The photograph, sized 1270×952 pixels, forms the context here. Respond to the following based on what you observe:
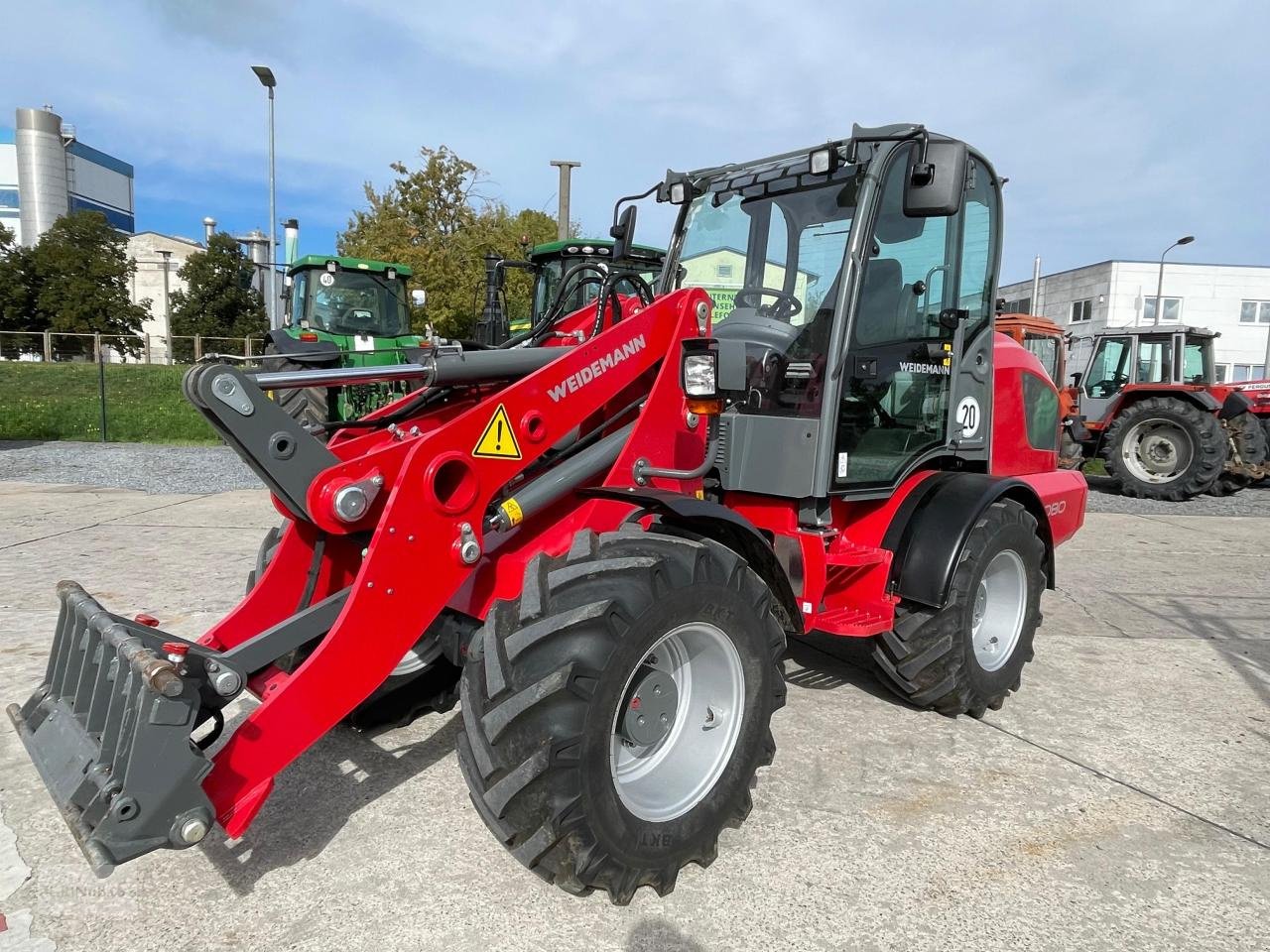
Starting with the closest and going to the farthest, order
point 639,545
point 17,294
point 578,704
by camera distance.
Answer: point 578,704
point 639,545
point 17,294

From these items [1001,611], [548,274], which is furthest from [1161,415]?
[1001,611]

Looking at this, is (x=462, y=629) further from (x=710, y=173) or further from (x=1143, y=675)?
(x=1143, y=675)

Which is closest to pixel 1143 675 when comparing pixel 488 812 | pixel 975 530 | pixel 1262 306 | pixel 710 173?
pixel 975 530

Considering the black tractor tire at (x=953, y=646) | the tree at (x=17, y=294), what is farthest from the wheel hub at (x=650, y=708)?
the tree at (x=17, y=294)

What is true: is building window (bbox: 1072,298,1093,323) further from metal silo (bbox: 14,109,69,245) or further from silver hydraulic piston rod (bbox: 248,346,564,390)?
metal silo (bbox: 14,109,69,245)

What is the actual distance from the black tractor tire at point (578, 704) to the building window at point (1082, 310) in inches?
1672

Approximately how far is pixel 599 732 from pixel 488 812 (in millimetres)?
365

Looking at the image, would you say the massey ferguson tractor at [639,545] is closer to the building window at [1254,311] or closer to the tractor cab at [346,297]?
the tractor cab at [346,297]

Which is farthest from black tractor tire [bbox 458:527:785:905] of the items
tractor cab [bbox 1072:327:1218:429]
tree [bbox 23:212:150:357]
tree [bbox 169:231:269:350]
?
tree [bbox 169:231:269:350]

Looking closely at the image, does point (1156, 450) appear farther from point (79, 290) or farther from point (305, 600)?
point (79, 290)

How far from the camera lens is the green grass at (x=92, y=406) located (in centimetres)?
Result: 1594

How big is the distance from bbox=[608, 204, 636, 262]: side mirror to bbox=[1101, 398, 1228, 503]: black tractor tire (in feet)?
34.1

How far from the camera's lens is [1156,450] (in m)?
12.0

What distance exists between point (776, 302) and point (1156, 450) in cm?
1062
